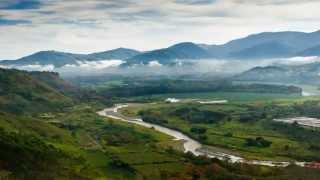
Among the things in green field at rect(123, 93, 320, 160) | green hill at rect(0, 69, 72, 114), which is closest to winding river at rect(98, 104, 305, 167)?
green field at rect(123, 93, 320, 160)

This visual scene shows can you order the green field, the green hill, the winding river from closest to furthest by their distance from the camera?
the winding river → the green field → the green hill

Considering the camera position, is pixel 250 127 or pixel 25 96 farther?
pixel 25 96

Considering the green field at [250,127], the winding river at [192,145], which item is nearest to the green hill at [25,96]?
the winding river at [192,145]

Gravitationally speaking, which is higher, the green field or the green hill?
the green hill

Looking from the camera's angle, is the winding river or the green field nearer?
the winding river

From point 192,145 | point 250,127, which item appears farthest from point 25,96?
point 192,145

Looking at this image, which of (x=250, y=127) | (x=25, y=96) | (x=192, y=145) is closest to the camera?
(x=192, y=145)

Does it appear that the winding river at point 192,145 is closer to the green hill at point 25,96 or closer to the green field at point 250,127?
the green field at point 250,127

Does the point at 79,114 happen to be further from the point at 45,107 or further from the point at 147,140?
the point at 147,140

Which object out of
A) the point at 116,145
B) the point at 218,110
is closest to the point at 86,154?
the point at 116,145

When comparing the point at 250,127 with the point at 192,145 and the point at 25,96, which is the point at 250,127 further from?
the point at 25,96

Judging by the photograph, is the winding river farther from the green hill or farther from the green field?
the green hill
